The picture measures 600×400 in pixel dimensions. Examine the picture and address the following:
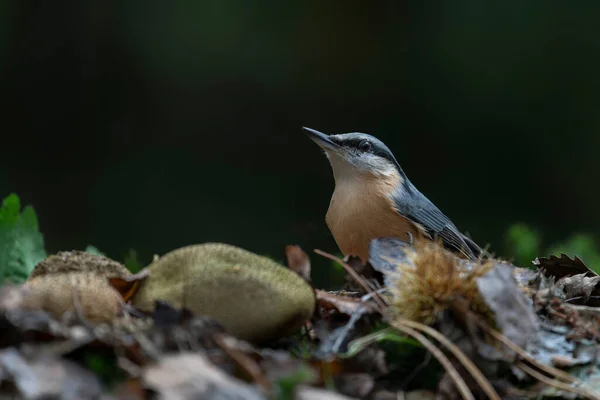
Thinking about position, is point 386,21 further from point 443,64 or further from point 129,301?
point 129,301

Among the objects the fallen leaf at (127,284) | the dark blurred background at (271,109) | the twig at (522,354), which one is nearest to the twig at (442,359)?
the twig at (522,354)

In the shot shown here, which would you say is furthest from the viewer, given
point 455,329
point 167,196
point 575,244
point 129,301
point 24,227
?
point 167,196

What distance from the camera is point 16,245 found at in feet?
9.56

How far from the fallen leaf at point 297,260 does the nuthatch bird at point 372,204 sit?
4.45 ft

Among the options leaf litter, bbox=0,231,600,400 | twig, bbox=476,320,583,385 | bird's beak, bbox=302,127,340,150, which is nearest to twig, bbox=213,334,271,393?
leaf litter, bbox=0,231,600,400

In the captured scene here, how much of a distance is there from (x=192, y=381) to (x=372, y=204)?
2.57 metres

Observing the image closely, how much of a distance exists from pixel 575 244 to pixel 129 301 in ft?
10.3

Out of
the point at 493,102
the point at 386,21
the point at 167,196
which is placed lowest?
the point at 167,196

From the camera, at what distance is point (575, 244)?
4.59 meters

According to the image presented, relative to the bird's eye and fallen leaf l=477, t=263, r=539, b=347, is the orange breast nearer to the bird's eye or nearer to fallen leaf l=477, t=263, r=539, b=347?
→ the bird's eye

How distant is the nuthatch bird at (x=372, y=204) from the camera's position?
3957 millimetres

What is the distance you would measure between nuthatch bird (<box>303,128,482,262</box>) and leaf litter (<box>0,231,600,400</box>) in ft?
4.17

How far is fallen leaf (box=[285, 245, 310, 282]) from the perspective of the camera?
242 centimetres

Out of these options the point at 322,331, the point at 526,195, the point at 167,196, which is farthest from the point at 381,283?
the point at 526,195
